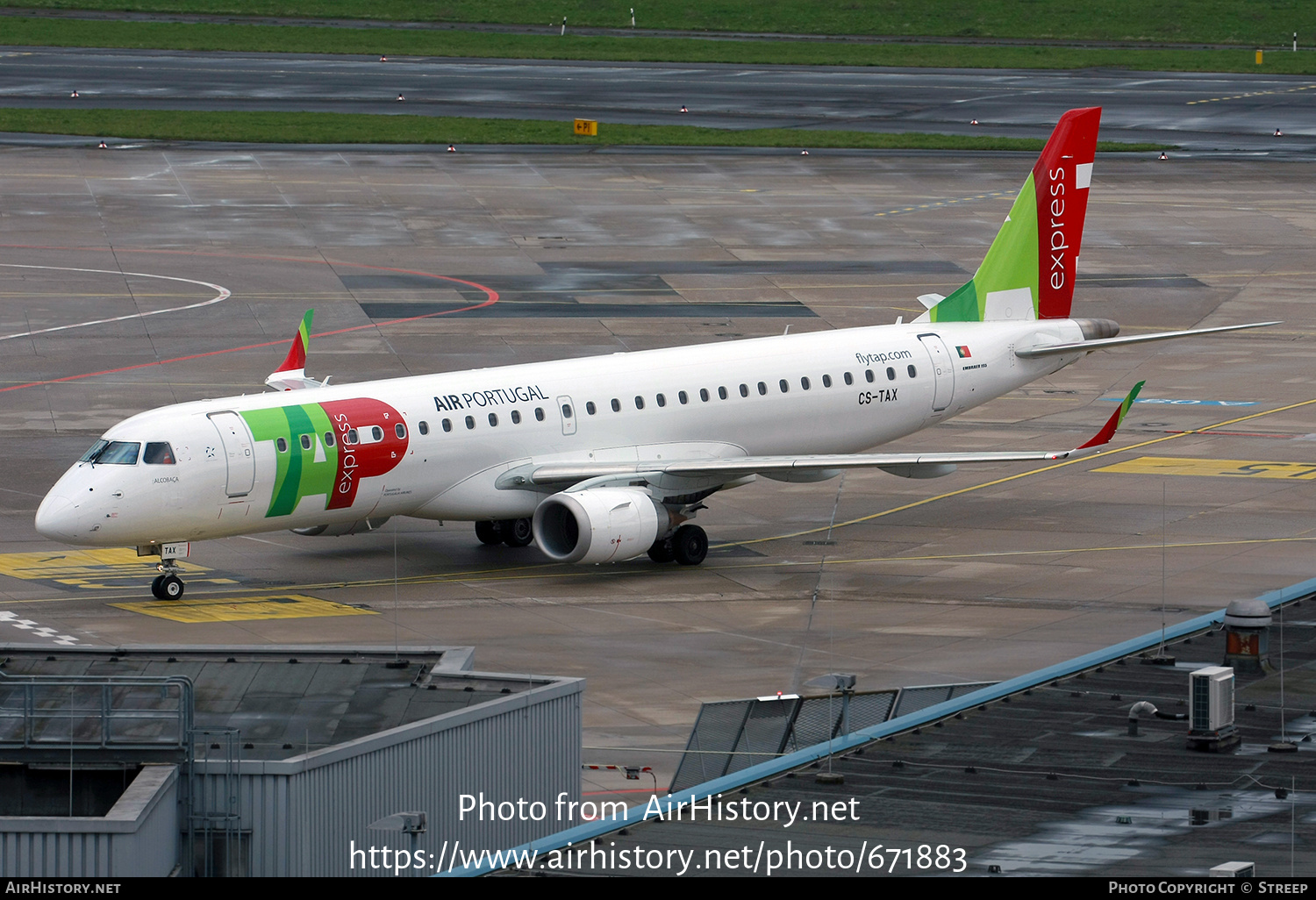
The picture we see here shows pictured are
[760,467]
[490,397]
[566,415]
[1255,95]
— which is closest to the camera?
[490,397]

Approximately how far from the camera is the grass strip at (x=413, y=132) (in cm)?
10525

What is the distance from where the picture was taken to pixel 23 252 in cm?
7981

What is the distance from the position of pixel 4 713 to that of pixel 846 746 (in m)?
9.28

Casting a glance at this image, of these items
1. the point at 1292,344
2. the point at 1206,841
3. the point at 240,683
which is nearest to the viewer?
the point at 1206,841

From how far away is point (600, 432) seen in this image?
4469 centimetres

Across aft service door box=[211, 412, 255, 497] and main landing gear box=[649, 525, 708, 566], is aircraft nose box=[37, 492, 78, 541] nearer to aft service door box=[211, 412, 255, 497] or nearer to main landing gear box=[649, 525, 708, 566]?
aft service door box=[211, 412, 255, 497]

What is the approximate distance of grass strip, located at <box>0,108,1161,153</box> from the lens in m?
105

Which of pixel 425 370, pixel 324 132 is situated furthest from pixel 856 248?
pixel 324 132

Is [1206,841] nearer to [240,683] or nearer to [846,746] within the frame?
[846,746]

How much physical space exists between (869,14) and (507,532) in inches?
4867

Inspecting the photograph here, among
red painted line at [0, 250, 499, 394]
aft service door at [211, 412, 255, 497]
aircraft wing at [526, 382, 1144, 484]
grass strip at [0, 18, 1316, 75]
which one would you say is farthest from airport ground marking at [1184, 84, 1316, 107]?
aft service door at [211, 412, 255, 497]

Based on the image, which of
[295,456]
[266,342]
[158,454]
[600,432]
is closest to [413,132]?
[266,342]

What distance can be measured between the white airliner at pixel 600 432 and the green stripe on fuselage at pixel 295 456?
4 cm

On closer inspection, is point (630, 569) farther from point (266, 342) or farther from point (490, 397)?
point (266, 342)
